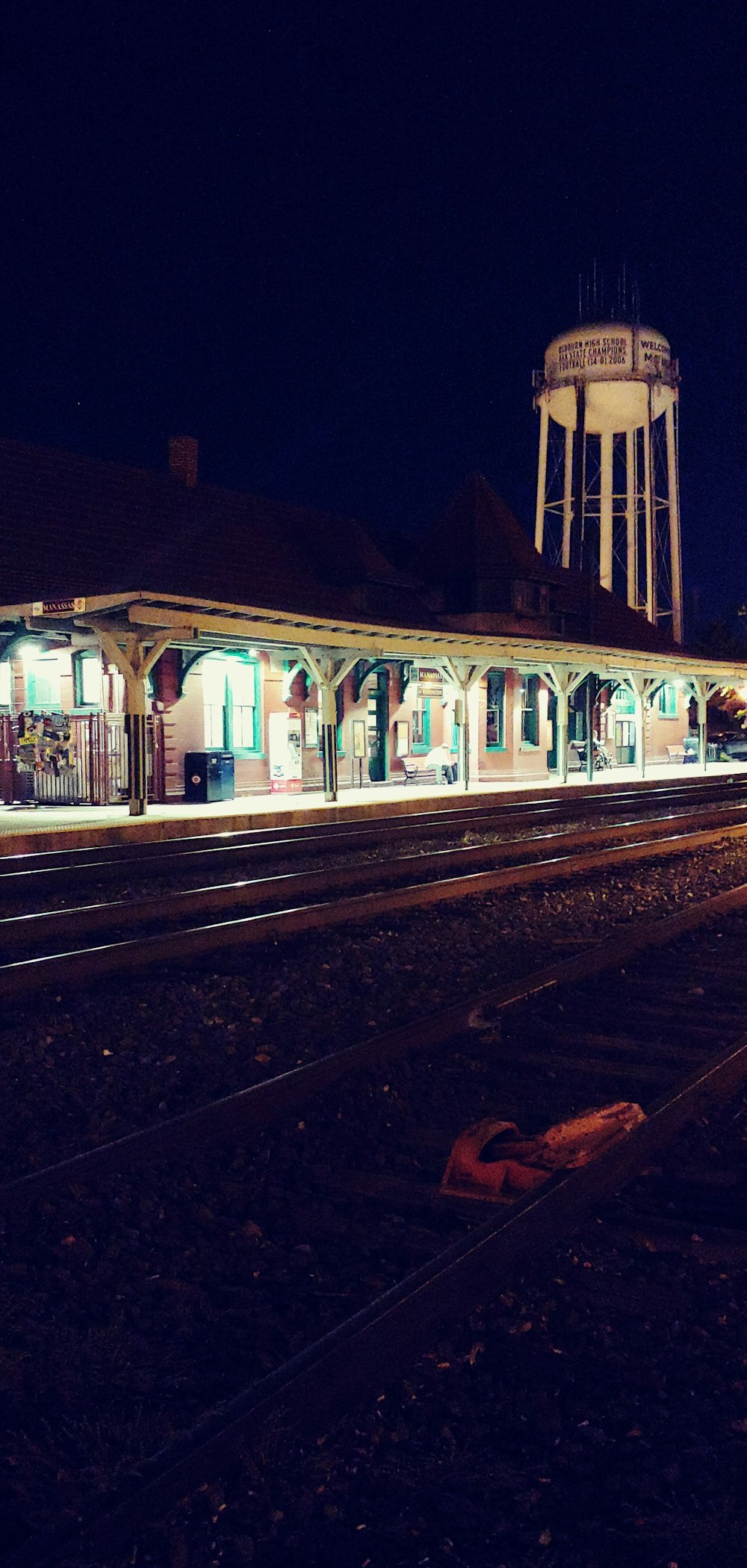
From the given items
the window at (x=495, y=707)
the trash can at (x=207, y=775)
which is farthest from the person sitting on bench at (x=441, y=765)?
the trash can at (x=207, y=775)

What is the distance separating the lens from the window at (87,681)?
76.7 feet

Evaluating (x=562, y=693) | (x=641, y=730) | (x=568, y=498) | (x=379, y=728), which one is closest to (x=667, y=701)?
(x=568, y=498)

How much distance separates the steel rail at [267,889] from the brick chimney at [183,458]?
1564 centimetres

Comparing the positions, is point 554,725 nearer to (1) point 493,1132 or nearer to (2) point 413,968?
(2) point 413,968

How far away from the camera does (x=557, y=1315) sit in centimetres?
353

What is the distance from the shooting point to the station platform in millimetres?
16516

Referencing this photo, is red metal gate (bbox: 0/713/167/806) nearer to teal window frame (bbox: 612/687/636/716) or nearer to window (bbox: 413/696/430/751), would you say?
window (bbox: 413/696/430/751)

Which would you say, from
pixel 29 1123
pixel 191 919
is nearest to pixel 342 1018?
pixel 29 1123

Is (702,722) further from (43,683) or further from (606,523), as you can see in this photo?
(43,683)

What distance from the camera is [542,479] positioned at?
53.8m

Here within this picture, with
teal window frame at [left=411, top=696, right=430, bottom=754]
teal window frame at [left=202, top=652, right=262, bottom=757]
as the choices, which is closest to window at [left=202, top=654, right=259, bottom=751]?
teal window frame at [left=202, top=652, right=262, bottom=757]

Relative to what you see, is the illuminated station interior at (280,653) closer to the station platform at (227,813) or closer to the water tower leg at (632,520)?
the station platform at (227,813)

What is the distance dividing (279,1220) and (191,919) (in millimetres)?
6121

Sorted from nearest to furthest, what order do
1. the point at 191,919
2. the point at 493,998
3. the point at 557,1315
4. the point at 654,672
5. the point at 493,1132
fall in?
the point at 557,1315
the point at 493,1132
the point at 493,998
the point at 191,919
the point at 654,672
